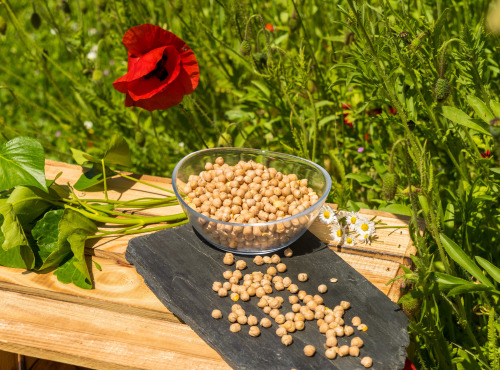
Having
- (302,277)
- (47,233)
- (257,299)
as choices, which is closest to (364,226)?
(302,277)

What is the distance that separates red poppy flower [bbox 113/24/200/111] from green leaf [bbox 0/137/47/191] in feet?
0.82

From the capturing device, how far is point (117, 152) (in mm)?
1479

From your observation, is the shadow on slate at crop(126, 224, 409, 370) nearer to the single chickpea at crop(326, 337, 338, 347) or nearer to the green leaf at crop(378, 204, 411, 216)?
the single chickpea at crop(326, 337, 338, 347)

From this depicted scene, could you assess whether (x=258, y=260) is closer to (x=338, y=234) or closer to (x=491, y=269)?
(x=338, y=234)

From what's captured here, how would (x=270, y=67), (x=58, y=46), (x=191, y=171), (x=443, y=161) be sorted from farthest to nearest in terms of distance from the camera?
(x=58, y=46) → (x=443, y=161) → (x=270, y=67) → (x=191, y=171)

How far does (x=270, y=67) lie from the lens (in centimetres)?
154

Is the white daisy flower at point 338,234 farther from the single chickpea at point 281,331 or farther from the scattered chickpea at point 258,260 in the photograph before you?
the single chickpea at point 281,331

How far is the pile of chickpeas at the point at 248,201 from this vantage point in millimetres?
1146

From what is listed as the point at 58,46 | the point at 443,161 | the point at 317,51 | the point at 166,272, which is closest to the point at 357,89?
the point at 317,51

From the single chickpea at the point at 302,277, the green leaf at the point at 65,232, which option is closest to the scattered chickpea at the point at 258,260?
the single chickpea at the point at 302,277

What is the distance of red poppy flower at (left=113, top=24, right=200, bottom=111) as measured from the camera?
1.25 metres

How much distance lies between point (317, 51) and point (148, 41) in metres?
0.82

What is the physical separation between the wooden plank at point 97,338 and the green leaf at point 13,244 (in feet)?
0.34

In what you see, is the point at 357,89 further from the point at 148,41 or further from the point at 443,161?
the point at 148,41
